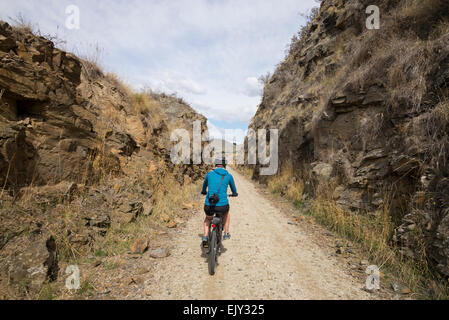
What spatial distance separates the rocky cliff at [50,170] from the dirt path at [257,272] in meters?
1.80

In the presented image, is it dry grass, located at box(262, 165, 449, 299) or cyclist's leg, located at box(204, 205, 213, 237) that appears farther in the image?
cyclist's leg, located at box(204, 205, 213, 237)

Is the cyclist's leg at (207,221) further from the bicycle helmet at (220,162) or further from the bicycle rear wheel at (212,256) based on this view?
the bicycle helmet at (220,162)

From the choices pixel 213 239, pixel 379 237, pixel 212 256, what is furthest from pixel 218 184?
pixel 379 237

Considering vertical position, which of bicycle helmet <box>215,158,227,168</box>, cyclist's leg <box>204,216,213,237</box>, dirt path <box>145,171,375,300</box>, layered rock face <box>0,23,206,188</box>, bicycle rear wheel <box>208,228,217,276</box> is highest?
layered rock face <box>0,23,206,188</box>

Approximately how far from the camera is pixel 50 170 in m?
4.86

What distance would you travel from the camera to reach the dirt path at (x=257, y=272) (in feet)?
10.5

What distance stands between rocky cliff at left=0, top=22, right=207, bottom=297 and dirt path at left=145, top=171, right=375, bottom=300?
1802mm

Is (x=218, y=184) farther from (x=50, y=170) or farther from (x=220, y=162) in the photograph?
(x=50, y=170)

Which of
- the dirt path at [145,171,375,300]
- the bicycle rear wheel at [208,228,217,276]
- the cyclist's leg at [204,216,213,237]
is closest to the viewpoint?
the dirt path at [145,171,375,300]

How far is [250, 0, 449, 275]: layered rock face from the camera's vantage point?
3.85 meters

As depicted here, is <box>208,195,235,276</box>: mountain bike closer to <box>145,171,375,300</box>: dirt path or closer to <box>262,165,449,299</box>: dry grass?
<box>145,171,375,300</box>: dirt path

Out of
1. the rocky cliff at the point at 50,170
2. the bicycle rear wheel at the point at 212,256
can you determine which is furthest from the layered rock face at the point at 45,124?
the bicycle rear wheel at the point at 212,256

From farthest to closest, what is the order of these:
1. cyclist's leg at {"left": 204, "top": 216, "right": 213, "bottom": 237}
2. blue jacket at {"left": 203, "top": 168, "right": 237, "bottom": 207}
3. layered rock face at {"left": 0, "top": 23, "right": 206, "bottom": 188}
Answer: blue jacket at {"left": 203, "top": 168, "right": 237, "bottom": 207} → layered rock face at {"left": 0, "top": 23, "right": 206, "bottom": 188} → cyclist's leg at {"left": 204, "top": 216, "right": 213, "bottom": 237}

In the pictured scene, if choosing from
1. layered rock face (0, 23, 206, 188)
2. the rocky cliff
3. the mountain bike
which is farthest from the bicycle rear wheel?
layered rock face (0, 23, 206, 188)
